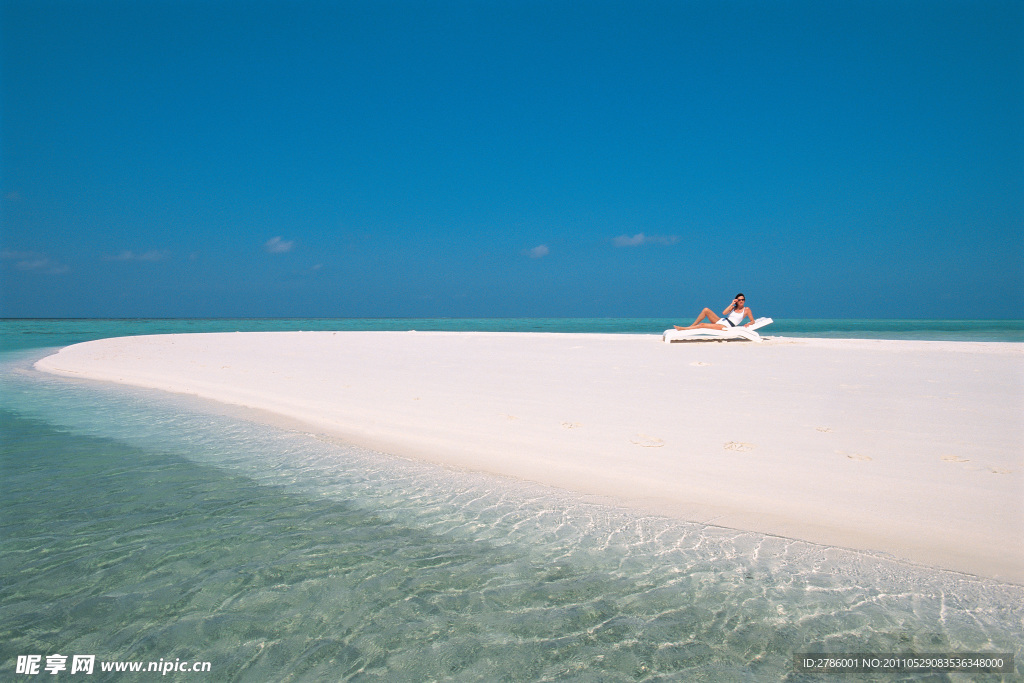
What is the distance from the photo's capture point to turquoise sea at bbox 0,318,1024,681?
92.0 inches

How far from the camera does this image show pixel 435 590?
9.34 feet

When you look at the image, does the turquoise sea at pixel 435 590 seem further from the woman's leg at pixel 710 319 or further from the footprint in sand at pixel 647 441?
the woman's leg at pixel 710 319

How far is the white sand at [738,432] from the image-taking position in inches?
135

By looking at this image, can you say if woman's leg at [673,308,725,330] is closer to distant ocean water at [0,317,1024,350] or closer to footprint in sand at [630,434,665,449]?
distant ocean water at [0,317,1024,350]

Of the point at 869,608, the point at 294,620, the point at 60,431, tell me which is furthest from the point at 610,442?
the point at 60,431

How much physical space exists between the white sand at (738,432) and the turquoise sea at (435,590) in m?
0.37

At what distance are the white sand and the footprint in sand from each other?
3cm

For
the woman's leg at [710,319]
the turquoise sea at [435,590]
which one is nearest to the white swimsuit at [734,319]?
the woman's leg at [710,319]

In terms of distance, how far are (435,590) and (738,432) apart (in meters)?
3.80

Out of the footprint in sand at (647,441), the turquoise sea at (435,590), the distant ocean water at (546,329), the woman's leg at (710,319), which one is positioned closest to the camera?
the turquoise sea at (435,590)

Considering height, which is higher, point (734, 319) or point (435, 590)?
point (734, 319)

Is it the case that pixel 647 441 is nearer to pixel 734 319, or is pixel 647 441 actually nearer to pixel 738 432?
pixel 738 432

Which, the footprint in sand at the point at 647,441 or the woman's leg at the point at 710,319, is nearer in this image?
the footprint in sand at the point at 647,441

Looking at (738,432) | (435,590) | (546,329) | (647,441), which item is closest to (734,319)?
(738,432)
